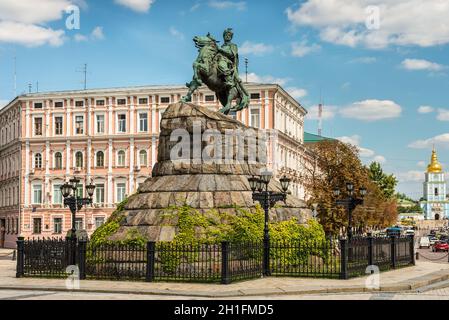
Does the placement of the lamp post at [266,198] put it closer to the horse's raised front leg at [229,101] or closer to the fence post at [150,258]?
the fence post at [150,258]

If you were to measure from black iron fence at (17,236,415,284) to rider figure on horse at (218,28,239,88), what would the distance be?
6.96 m

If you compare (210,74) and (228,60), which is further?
(228,60)

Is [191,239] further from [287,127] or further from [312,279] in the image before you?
[287,127]

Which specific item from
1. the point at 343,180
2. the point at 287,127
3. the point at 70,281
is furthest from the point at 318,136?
the point at 70,281

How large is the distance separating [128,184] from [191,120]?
4705 centimetres

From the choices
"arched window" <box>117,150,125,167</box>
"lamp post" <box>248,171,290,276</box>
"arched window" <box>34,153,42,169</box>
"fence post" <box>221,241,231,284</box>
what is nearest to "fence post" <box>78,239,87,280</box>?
"fence post" <box>221,241,231,284</box>

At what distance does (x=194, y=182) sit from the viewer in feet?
75.8

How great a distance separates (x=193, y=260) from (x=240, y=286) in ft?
7.20

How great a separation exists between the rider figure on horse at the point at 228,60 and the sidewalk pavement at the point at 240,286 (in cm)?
843

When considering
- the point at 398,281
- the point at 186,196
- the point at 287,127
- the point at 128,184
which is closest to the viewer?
the point at 398,281

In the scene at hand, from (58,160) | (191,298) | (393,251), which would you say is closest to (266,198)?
(191,298)

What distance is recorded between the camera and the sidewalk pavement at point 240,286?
56.1ft

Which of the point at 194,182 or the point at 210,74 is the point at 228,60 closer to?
the point at 210,74

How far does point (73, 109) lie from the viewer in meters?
72.1
